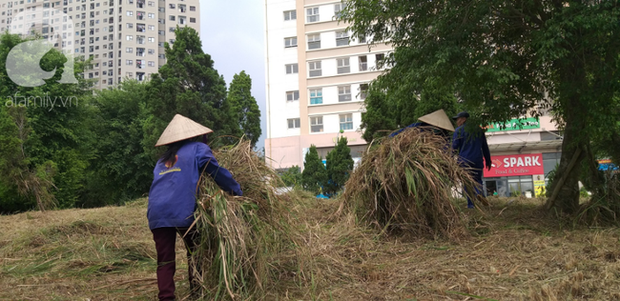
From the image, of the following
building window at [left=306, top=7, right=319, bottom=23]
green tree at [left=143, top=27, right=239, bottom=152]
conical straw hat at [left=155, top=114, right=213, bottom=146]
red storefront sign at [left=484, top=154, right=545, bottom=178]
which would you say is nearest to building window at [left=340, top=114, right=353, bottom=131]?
building window at [left=306, top=7, right=319, bottom=23]

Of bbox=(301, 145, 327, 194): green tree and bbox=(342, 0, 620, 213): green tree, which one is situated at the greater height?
bbox=(342, 0, 620, 213): green tree

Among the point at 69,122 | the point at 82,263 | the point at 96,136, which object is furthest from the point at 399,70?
the point at 96,136

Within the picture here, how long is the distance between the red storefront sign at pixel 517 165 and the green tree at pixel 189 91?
18.5m

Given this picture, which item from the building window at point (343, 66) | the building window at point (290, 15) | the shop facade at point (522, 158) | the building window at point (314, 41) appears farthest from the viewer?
the building window at point (290, 15)

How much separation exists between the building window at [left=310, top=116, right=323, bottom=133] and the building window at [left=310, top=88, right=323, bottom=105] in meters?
1.21

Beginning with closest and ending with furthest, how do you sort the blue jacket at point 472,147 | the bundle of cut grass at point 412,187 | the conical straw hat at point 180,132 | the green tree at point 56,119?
the conical straw hat at point 180,132 → the bundle of cut grass at point 412,187 → the blue jacket at point 472,147 → the green tree at point 56,119

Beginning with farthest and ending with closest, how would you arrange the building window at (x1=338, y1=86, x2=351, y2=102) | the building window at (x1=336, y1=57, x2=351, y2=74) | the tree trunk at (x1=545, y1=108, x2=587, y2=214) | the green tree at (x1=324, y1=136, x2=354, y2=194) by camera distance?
1. the building window at (x1=336, y1=57, x2=351, y2=74)
2. the building window at (x1=338, y1=86, x2=351, y2=102)
3. the green tree at (x1=324, y1=136, x2=354, y2=194)
4. the tree trunk at (x1=545, y1=108, x2=587, y2=214)

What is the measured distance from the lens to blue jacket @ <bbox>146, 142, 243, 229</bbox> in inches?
128

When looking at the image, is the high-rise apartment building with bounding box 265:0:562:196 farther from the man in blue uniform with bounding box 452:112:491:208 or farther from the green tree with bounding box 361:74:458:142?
the man in blue uniform with bounding box 452:112:491:208

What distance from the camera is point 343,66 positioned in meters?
32.3

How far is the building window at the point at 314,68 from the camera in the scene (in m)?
32.7

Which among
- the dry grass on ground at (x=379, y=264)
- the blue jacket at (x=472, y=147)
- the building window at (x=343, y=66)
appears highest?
the building window at (x=343, y=66)

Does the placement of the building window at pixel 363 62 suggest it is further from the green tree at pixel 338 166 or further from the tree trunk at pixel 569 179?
the tree trunk at pixel 569 179

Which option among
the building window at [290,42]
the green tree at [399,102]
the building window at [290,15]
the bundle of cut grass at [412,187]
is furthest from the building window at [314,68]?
the bundle of cut grass at [412,187]
